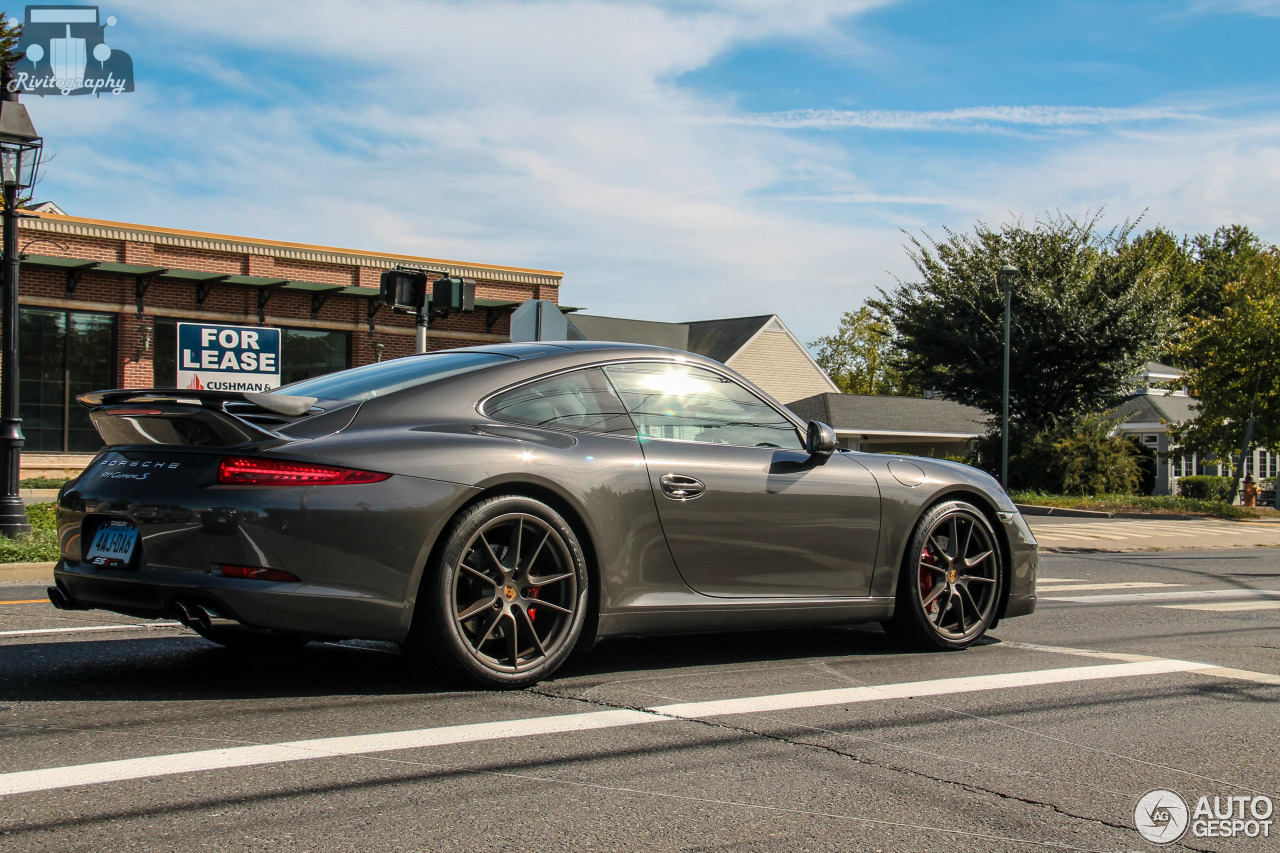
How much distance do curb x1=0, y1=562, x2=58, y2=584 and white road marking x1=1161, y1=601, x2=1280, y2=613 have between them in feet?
27.3

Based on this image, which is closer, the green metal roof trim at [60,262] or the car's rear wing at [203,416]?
the car's rear wing at [203,416]

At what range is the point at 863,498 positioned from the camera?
5.44m

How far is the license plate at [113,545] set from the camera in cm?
407

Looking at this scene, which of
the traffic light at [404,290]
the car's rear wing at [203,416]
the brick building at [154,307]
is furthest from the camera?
the brick building at [154,307]

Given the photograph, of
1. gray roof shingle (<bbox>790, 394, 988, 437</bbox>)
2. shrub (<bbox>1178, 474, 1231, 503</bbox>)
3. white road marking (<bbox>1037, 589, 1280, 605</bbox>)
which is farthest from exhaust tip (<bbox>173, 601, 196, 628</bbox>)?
shrub (<bbox>1178, 474, 1231, 503</bbox>)

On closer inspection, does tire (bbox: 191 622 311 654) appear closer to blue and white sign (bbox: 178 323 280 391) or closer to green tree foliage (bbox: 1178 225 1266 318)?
blue and white sign (bbox: 178 323 280 391)

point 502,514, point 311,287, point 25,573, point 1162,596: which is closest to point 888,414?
point 311,287

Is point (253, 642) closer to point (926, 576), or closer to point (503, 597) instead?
point (503, 597)

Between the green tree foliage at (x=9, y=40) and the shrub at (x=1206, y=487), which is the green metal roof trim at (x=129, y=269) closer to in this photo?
the green tree foliage at (x=9, y=40)

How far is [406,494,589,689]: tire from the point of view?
420cm

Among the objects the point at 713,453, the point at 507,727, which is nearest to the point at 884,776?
the point at 507,727


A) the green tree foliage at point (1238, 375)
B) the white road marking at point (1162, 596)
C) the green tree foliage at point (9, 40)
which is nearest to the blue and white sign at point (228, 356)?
the green tree foliage at point (9, 40)

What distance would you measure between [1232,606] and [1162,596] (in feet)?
2.12

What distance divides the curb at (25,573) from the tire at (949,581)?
6.59 metres
